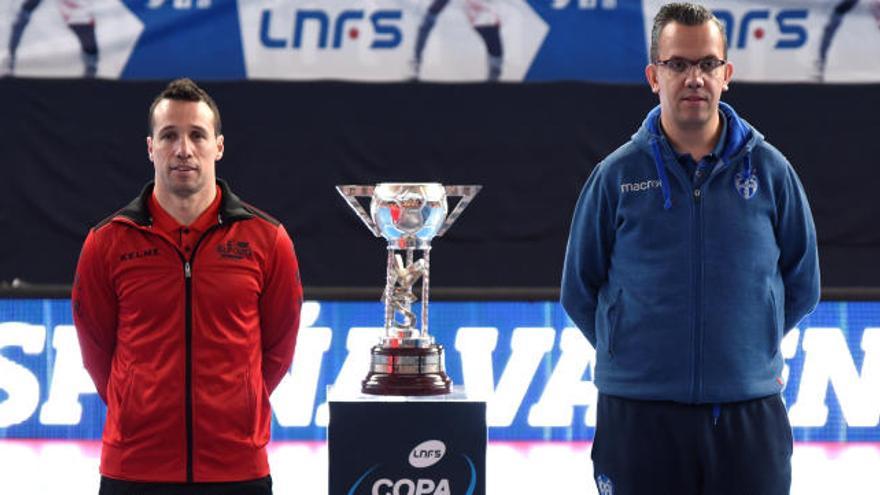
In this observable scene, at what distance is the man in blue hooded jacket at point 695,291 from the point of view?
3.05m

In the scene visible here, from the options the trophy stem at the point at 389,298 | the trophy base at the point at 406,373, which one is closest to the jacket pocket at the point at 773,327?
the trophy base at the point at 406,373

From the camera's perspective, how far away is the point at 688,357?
3059mm

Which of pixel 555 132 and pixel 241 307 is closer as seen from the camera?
pixel 241 307

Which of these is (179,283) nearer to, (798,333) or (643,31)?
(798,333)

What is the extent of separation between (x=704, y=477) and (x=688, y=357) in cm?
26

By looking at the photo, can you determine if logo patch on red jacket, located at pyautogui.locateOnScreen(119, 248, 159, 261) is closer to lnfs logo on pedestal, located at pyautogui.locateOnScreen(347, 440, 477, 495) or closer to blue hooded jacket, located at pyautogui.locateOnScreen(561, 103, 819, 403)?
lnfs logo on pedestal, located at pyautogui.locateOnScreen(347, 440, 477, 495)

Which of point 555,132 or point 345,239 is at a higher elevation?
point 555,132

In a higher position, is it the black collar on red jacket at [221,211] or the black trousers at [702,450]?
the black collar on red jacket at [221,211]

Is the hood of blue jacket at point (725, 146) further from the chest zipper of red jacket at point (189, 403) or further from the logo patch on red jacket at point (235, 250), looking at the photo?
the chest zipper of red jacket at point (189, 403)

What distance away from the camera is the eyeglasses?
307cm

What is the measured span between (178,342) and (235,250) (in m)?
0.26

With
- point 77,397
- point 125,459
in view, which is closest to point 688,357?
point 125,459

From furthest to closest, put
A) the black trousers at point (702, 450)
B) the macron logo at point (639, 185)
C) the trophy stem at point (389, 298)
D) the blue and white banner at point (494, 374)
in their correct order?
the blue and white banner at point (494, 374)
the trophy stem at point (389, 298)
the macron logo at point (639, 185)
the black trousers at point (702, 450)

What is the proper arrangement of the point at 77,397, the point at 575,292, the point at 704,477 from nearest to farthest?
the point at 704,477, the point at 575,292, the point at 77,397
